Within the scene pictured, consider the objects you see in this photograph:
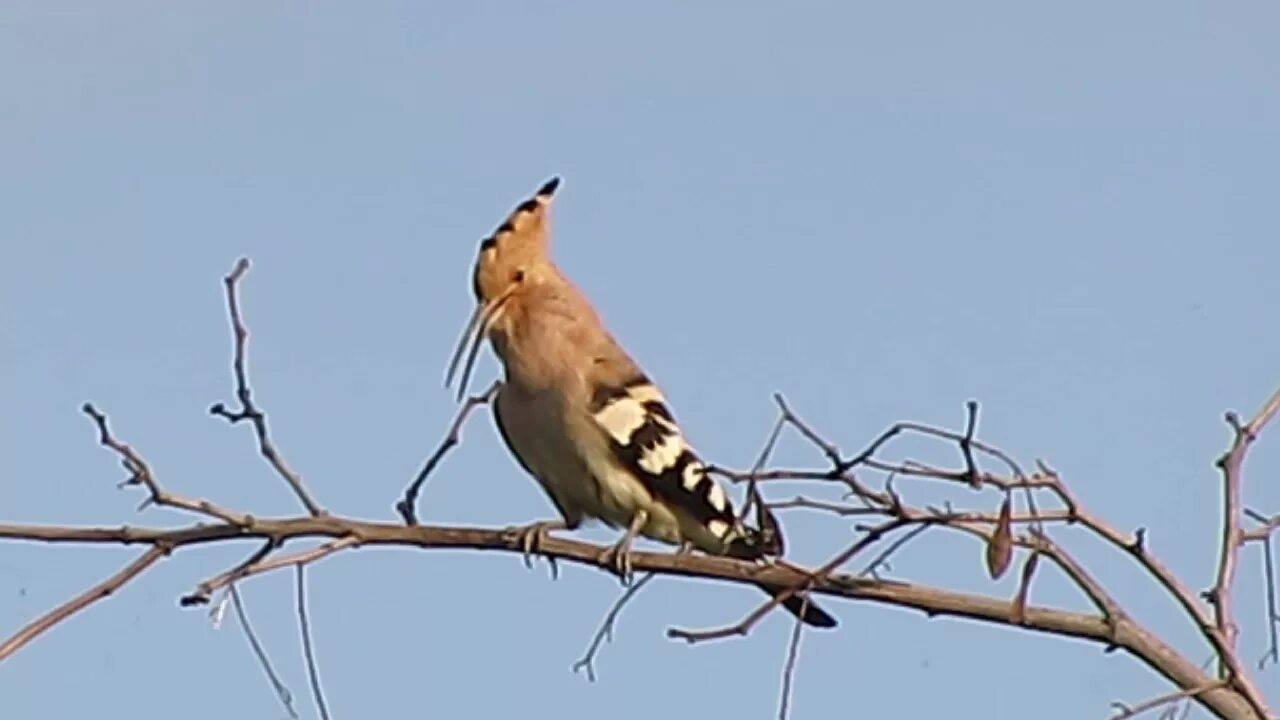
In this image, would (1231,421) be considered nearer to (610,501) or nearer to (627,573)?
(627,573)

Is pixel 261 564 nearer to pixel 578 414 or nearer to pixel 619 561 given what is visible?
pixel 619 561

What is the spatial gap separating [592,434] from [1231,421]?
180 centimetres

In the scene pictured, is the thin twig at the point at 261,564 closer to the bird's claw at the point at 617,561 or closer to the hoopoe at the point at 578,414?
the bird's claw at the point at 617,561

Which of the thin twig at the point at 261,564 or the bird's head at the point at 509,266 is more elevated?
the bird's head at the point at 509,266

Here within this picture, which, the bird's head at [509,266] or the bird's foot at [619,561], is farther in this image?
the bird's head at [509,266]

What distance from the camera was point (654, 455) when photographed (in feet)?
12.2

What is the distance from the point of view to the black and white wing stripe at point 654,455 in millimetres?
3658

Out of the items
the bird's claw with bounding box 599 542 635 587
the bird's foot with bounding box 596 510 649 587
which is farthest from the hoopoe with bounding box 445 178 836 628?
the bird's claw with bounding box 599 542 635 587

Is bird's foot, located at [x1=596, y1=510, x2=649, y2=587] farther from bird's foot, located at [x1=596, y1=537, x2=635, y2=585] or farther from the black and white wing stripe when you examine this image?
the black and white wing stripe

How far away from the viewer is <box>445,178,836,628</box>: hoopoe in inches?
140

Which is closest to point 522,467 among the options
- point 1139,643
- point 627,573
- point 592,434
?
point 592,434

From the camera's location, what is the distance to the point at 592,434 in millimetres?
3654

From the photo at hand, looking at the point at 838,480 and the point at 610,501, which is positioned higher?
the point at 610,501

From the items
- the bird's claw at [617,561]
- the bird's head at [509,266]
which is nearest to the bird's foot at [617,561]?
the bird's claw at [617,561]
